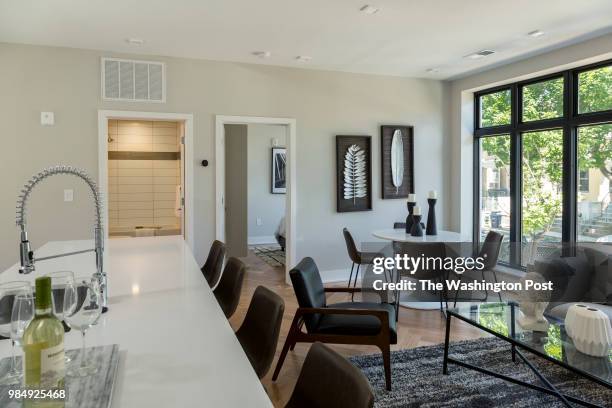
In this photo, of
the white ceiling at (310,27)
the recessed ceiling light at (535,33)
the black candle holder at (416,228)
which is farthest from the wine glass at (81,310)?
the recessed ceiling light at (535,33)

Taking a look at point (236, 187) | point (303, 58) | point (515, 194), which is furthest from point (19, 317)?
point (236, 187)

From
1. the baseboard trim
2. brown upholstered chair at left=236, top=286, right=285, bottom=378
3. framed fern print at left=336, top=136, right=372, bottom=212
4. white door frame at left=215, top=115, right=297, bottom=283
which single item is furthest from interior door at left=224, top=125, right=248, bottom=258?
brown upholstered chair at left=236, top=286, right=285, bottom=378

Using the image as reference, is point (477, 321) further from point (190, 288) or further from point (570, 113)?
point (570, 113)

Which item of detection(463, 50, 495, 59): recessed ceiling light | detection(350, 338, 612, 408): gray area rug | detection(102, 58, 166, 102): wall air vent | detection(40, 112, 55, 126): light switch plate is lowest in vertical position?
detection(350, 338, 612, 408): gray area rug

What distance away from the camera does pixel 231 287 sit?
2543mm

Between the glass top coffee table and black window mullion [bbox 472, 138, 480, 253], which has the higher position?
black window mullion [bbox 472, 138, 480, 253]

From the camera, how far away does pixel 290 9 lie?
3525 mm

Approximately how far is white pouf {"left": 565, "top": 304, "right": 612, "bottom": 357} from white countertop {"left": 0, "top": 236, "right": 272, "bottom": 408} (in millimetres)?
1904

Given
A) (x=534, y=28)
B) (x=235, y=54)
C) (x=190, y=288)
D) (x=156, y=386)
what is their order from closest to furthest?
(x=156, y=386) < (x=190, y=288) < (x=534, y=28) < (x=235, y=54)

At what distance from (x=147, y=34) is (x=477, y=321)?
3777 mm

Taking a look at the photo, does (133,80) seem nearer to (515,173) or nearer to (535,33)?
(535,33)

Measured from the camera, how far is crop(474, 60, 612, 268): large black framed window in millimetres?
4469

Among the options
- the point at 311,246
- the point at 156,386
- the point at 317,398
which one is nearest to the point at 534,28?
the point at 311,246

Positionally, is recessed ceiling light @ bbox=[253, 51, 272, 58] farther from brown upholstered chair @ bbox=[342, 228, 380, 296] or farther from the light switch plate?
the light switch plate
